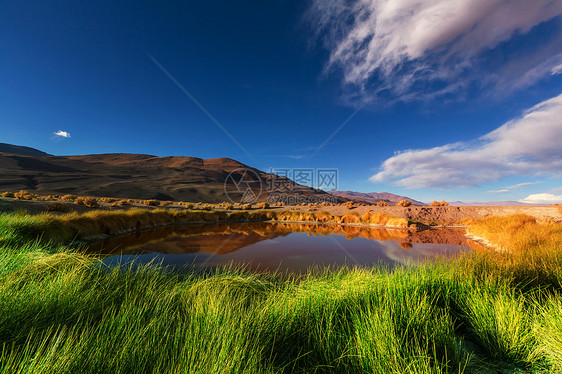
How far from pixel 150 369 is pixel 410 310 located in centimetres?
240

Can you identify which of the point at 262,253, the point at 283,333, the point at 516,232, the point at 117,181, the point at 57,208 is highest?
the point at 117,181

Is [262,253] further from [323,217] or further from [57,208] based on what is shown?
[57,208]

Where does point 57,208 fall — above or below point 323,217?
below

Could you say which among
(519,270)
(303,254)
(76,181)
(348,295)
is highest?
(76,181)

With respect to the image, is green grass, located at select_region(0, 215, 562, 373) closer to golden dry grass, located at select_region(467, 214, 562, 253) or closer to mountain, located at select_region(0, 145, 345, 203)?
golden dry grass, located at select_region(467, 214, 562, 253)

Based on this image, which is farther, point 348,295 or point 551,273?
point 551,273

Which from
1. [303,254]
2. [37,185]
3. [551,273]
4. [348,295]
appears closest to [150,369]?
[348,295]

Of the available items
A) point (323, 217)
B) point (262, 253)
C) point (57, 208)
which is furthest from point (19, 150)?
point (262, 253)

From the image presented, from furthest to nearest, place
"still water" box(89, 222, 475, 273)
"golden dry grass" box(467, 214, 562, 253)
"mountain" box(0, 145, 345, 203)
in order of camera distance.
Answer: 1. "mountain" box(0, 145, 345, 203)
2. "still water" box(89, 222, 475, 273)
3. "golden dry grass" box(467, 214, 562, 253)

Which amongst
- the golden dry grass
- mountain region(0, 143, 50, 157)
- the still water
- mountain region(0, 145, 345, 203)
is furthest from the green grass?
mountain region(0, 143, 50, 157)

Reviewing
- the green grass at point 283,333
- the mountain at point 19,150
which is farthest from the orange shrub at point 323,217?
the mountain at point 19,150

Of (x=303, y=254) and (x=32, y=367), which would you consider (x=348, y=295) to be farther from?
(x=303, y=254)

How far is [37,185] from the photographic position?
5034 centimetres

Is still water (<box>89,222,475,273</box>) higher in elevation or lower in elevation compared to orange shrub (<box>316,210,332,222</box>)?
lower
